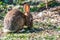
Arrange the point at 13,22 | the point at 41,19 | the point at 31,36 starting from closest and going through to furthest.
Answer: the point at 31,36 < the point at 13,22 < the point at 41,19

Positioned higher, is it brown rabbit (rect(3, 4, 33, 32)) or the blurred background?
brown rabbit (rect(3, 4, 33, 32))

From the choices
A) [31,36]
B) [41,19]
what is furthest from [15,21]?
[41,19]

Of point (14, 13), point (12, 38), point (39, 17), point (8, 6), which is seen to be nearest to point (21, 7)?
point (8, 6)

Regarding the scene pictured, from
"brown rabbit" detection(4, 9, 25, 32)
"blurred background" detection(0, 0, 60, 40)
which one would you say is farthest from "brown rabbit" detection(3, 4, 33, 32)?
"blurred background" detection(0, 0, 60, 40)

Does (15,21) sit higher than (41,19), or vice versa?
(15,21)

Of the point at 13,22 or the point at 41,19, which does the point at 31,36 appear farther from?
the point at 41,19

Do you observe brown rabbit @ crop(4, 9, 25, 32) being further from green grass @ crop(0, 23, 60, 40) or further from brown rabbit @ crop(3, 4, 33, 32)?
green grass @ crop(0, 23, 60, 40)

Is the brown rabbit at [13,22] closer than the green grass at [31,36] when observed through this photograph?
No

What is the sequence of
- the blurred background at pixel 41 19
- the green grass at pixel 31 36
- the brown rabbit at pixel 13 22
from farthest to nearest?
the brown rabbit at pixel 13 22, the blurred background at pixel 41 19, the green grass at pixel 31 36

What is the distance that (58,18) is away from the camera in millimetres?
9430

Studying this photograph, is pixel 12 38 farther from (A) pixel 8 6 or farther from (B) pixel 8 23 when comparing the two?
(A) pixel 8 6

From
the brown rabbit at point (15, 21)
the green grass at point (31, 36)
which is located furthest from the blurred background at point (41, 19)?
the brown rabbit at point (15, 21)

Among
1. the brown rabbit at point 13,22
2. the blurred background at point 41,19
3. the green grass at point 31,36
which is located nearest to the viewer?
the green grass at point 31,36

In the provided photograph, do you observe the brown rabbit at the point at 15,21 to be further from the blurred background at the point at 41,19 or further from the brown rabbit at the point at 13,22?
the blurred background at the point at 41,19
